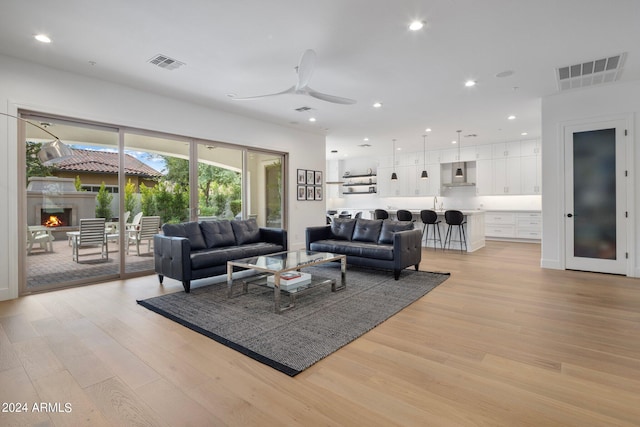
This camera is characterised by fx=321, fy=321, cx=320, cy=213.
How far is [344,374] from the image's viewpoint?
7.11 ft

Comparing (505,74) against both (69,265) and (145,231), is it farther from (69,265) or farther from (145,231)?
(69,265)

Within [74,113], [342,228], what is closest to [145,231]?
[74,113]

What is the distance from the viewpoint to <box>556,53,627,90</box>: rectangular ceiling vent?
13.7 feet

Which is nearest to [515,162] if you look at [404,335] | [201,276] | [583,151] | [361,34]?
[583,151]

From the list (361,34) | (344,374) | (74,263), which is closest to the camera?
(344,374)

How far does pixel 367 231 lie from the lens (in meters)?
5.63

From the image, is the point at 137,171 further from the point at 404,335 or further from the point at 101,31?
the point at 404,335

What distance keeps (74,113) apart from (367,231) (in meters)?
4.67

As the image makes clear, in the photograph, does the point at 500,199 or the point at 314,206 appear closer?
the point at 314,206

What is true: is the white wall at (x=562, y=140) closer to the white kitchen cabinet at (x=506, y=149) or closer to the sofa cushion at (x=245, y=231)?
the white kitchen cabinet at (x=506, y=149)

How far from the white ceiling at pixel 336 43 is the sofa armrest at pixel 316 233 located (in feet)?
7.59

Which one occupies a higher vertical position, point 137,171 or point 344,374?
point 137,171

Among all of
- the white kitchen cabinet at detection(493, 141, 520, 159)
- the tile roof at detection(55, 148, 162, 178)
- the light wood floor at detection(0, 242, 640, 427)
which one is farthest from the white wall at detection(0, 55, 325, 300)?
the white kitchen cabinet at detection(493, 141, 520, 159)

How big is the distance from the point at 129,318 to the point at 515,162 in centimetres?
1003
